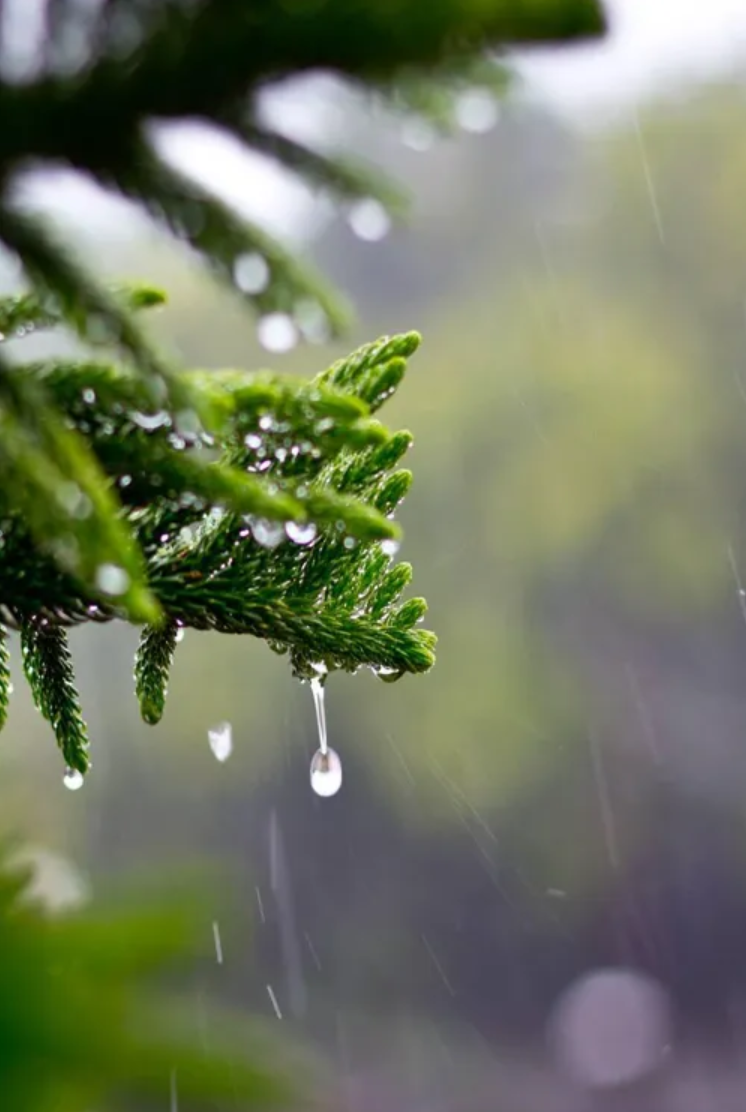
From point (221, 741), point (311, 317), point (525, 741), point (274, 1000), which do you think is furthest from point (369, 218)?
point (274, 1000)

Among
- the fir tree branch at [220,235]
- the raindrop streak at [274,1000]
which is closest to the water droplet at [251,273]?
the fir tree branch at [220,235]

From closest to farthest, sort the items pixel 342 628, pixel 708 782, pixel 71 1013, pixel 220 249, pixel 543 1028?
1. pixel 71 1013
2. pixel 220 249
3. pixel 342 628
4. pixel 708 782
5. pixel 543 1028

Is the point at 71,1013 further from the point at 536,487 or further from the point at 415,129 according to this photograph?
the point at 536,487

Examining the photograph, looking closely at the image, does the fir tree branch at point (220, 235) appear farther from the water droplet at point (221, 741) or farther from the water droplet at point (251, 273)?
the water droplet at point (221, 741)

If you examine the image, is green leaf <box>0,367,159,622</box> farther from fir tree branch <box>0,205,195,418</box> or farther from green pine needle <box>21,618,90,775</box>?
green pine needle <box>21,618,90,775</box>

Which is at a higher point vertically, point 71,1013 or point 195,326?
point 195,326

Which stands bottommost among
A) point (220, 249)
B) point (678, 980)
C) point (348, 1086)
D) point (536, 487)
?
point (220, 249)

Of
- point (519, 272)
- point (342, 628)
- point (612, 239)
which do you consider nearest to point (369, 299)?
point (519, 272)
